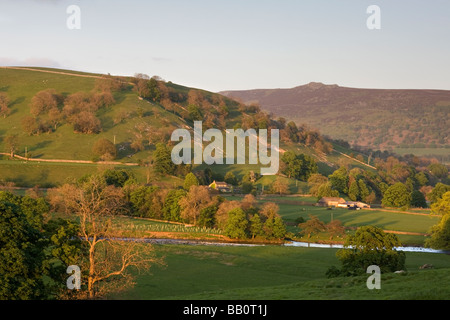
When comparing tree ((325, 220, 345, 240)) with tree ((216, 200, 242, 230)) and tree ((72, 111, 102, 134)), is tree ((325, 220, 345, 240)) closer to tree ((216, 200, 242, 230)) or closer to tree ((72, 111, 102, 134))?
tree ((216, 200, 242, 230))

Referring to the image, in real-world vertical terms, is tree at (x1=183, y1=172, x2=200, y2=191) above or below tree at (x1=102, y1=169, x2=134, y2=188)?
below

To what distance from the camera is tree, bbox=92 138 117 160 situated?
128875mm

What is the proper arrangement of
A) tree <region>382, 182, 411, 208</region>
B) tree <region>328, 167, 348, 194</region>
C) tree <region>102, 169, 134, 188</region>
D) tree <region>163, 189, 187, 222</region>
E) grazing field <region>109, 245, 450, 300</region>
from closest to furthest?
1. grazing field <region>109, 245, 450, 300</region>
2. tree <region>163, 189, 187, 222</region>
3. tree <region>102, 169, 134, 188</region>
4. tree <region>382, 182, 411, 208</region>
5. tree <region>328, 167, 348, 194</region>

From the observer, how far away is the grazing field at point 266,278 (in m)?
27.5

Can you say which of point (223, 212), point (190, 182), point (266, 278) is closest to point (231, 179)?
point (190, 182)

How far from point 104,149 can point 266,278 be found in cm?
8832

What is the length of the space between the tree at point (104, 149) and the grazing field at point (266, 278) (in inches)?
2744

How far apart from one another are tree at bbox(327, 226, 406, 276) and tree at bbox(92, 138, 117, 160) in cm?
9006

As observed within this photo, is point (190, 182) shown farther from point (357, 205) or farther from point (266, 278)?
point (266, 278)

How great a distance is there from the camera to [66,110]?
492 feet

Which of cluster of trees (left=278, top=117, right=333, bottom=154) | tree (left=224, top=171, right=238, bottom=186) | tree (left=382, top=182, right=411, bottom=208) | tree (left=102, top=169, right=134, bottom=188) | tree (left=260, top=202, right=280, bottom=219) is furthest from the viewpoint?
cluster of trees (left=278, top=117, right=333, bottom=154)

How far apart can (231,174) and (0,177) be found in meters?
53.9

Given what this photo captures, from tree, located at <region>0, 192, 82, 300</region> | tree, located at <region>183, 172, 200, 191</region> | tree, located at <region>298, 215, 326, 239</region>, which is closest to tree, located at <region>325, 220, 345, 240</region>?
tree, located at <region>298, 215, 326, 239</region>
